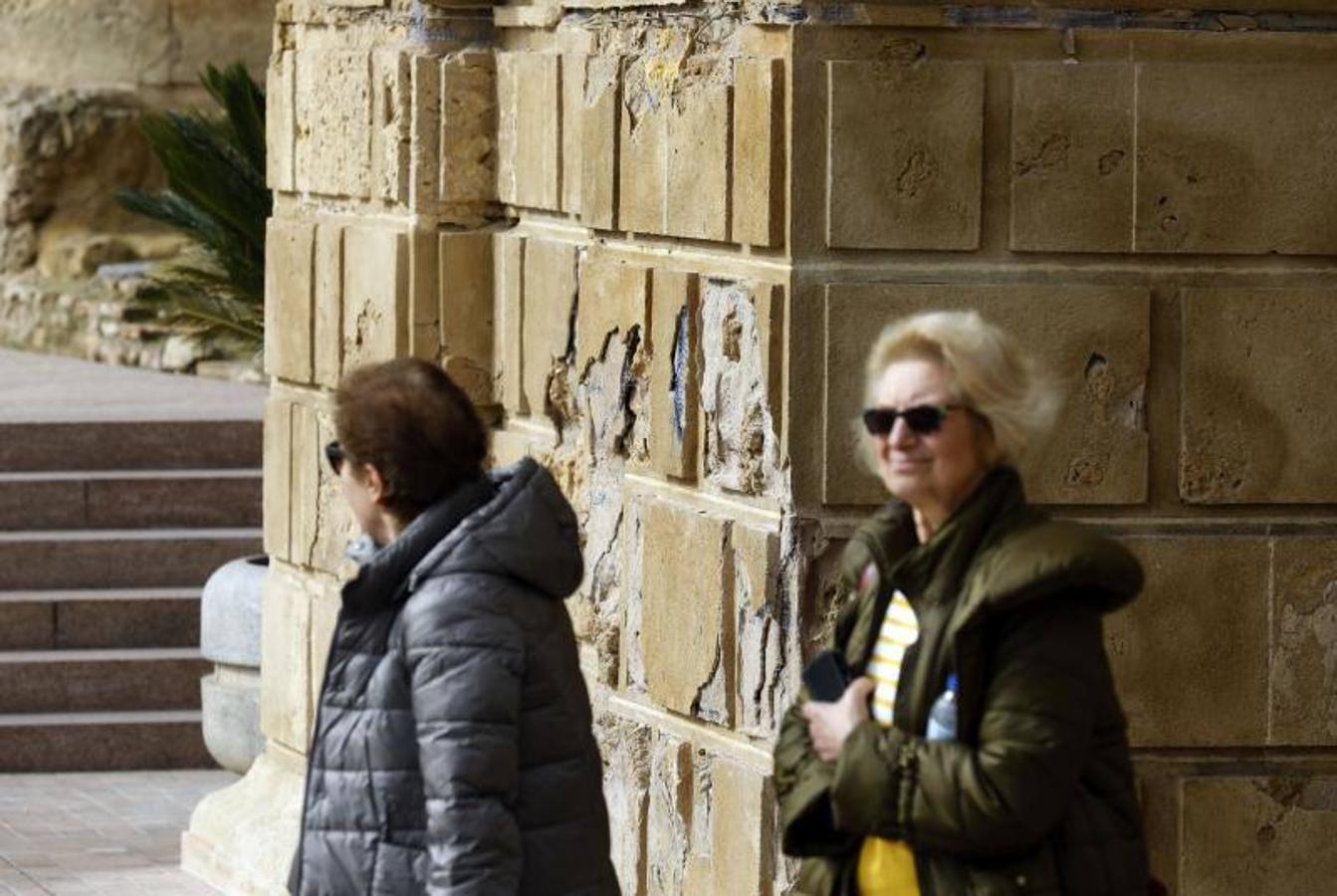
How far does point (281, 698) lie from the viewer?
9.46 meters

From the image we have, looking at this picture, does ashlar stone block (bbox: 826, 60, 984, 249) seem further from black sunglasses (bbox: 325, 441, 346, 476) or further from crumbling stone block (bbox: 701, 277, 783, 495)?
black sunglasses (bbox: 325, 441, 346, 476)

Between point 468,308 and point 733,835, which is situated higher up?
point 468,308

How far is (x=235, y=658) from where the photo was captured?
1078cm

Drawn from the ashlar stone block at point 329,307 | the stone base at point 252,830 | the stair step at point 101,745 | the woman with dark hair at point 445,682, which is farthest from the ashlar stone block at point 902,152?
the stair step at point 101,745

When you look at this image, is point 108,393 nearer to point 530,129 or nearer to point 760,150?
point 530,129

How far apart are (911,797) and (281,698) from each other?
5352 mm

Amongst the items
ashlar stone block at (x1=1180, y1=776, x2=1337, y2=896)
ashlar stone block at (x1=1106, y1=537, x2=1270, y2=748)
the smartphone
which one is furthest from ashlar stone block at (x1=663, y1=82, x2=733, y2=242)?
the smartphone

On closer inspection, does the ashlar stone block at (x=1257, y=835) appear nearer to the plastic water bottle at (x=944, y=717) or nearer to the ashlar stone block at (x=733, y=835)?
the ashlar stone block at (x=733, y=835)

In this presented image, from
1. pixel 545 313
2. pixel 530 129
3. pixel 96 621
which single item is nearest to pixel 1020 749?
pixel 545 313

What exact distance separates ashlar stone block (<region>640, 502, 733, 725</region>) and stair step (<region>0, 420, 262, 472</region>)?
23.4 feet

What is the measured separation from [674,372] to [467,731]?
7.33 feet

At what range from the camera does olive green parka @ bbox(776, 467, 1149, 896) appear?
13.7 ft

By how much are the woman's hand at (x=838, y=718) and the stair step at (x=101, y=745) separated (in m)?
Result: 7.82

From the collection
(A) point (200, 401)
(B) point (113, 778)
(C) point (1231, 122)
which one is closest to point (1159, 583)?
(C) point (1231, 122)
